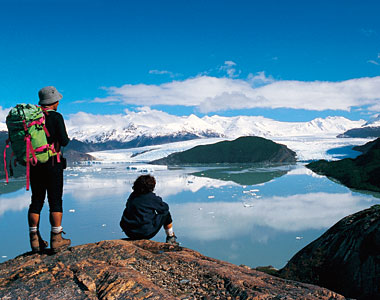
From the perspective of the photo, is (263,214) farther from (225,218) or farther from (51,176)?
(51,176)

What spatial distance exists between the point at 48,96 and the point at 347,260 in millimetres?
3420

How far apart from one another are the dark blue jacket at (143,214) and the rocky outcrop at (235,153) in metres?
44.9

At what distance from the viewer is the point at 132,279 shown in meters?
2.17

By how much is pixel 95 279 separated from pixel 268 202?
12.8 m

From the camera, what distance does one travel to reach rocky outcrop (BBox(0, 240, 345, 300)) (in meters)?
2.06

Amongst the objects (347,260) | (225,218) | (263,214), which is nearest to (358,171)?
(263,214)

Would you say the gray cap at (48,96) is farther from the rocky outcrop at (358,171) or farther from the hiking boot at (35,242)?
the rocky outcrop at (358,171)

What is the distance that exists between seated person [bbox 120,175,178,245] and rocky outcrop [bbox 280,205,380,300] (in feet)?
5.98

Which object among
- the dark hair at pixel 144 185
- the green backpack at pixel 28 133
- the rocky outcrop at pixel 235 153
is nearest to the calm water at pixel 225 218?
the dark hair at pixel 144 185

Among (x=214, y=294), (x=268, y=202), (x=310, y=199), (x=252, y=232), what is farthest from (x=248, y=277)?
(x=310, y=199)

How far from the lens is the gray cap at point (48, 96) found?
3.08 meters

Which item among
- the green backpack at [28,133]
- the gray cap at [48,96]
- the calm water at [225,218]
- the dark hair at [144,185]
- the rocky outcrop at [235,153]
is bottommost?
the calm water at [225,218]

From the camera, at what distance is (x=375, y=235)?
10.3 feet

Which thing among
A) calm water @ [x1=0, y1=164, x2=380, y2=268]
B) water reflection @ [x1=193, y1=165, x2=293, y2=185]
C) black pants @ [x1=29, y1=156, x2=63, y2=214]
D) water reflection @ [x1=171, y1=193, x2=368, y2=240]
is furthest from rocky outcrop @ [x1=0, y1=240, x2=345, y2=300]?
water reflection @ [x1=193, y1=165, x2=293, y2=185]
